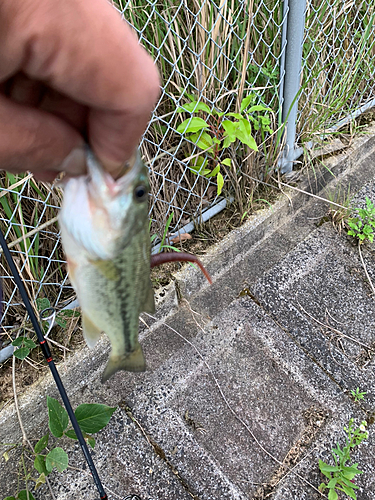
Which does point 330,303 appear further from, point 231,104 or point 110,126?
point 110,126

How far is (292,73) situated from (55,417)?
2330mm

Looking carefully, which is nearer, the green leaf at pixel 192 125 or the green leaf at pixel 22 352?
the green leaf at pixel 22 352

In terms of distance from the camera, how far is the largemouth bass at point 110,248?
2.82 ft

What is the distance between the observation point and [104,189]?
0.85m

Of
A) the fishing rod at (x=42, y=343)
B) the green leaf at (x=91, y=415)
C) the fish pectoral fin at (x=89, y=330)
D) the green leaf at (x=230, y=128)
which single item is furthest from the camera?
the green leaf at (x=230, y=128)

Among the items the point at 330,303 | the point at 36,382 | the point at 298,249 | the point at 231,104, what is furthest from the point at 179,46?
the point at 36,382

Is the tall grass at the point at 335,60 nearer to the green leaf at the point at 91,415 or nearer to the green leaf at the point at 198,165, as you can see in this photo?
the green leaf at the point at 198,165

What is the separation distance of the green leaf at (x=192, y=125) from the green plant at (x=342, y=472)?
1696 millimetres

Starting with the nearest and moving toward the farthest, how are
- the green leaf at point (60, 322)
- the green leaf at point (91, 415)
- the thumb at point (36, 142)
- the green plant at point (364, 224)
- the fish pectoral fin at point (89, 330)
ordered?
the thumb at point (36, 142)
the fish pectoral fin at point (89, 330)
the green leaf at point (91, 415)
the green leaf at point (60, 322)
the green plant at point (364, 224)

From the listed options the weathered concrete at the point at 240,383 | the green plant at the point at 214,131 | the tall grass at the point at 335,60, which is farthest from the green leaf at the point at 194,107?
the tall grass at the point at 335,60

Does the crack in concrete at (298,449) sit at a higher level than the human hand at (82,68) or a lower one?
lower

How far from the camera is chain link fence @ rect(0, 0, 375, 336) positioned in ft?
6.41

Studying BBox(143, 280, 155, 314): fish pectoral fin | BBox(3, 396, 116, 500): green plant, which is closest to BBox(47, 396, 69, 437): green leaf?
BBox(3, 396, 116, 500): green plant

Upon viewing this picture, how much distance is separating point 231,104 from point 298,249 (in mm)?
1075
